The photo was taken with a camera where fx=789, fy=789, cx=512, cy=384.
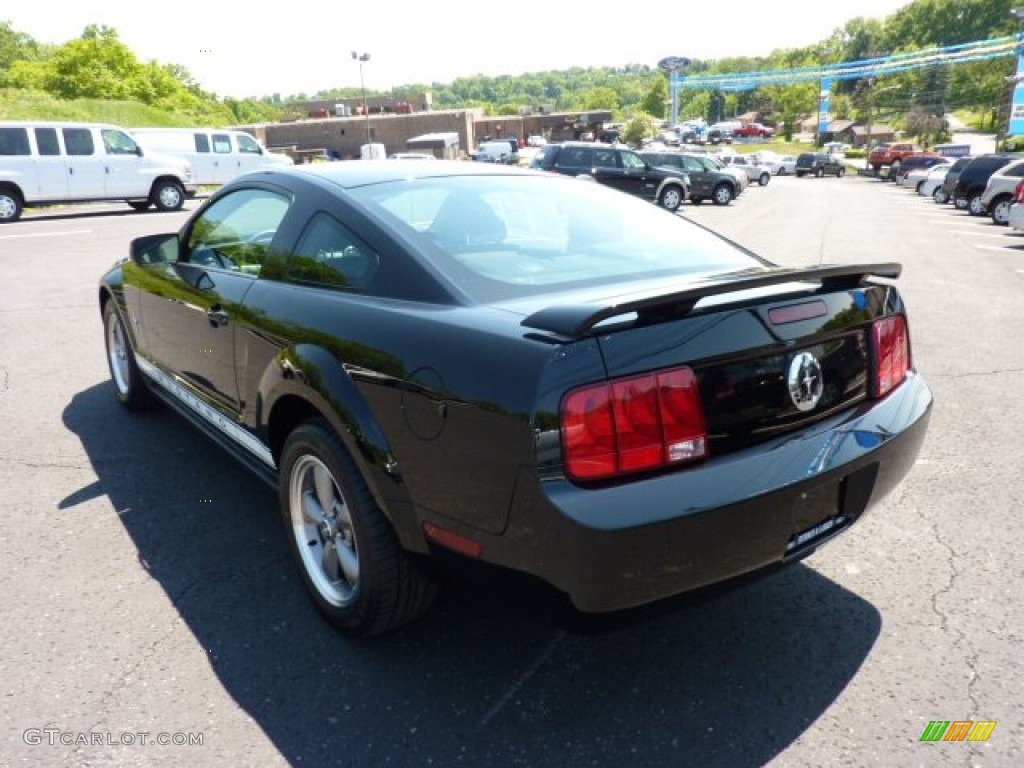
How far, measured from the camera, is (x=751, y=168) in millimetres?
45156

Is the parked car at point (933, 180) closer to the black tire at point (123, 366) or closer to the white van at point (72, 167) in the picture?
the white van at point (72, 167)

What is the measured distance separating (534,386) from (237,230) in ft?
7.37

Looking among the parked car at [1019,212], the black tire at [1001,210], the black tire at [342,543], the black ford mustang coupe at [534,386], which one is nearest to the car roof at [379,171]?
the black ford mustang coupe at [534,386]

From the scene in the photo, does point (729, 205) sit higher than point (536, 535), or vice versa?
point (536, 535)

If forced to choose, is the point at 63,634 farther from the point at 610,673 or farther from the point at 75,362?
the point at 75,362

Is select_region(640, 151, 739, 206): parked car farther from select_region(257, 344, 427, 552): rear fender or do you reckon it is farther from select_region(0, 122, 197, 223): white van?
select_region(257, 344, 427, 552): rear fender

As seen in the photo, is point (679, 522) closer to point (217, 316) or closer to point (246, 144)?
point (217, 316)

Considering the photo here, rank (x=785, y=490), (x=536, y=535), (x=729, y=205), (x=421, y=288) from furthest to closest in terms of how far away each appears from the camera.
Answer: (x=729, y=205), (x=421, y=288), (x=785, y=490), (x=536, y=535)

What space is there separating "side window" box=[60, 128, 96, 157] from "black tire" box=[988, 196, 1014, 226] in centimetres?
2141

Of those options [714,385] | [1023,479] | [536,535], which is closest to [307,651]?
[536,535]

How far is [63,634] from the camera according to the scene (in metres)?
2.78

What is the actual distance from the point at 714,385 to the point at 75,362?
5977 mm

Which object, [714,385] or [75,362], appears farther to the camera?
[75,362]

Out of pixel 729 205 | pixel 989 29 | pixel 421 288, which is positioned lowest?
pixel 729 205
